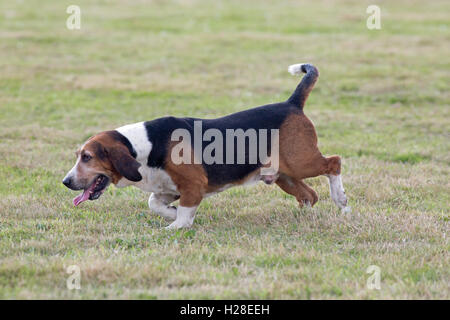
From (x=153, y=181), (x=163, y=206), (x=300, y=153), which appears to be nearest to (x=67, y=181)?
(x=153, y=181)

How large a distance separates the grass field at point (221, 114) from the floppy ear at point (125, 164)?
0.63 metres

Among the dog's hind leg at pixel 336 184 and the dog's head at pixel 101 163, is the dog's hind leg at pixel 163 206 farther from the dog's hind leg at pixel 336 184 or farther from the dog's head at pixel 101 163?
the dog's hind leg at pixel 336 184

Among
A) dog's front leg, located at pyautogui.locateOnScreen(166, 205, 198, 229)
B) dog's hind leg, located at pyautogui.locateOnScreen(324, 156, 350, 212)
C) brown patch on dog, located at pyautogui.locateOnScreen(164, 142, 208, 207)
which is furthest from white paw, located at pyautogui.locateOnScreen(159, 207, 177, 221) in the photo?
dog's hind leg, located at pyautogui.locateOnScreen(324, 156, 350, 212)

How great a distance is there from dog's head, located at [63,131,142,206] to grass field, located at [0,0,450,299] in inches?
21.2

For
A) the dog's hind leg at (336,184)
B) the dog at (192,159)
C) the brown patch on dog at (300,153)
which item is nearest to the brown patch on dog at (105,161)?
the dog at (192,159)

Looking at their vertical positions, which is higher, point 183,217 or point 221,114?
point 221,114

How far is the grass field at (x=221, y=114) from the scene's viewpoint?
225 inches

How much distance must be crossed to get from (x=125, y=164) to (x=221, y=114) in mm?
6666

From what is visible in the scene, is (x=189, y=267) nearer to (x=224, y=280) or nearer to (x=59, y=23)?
(x=224, y=280)

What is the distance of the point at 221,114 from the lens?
1322 centimetres

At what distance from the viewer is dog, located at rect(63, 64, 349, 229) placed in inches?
267

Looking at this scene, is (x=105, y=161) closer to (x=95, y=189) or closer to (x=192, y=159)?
(x=95, y=189)

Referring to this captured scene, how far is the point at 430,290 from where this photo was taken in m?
5.40

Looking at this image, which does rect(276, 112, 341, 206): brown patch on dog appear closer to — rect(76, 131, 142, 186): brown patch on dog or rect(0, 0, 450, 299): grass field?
rect(0, 0, 450, 299): grass field
